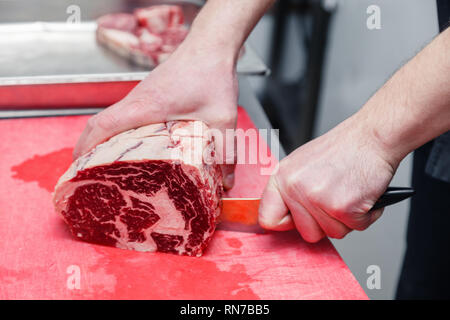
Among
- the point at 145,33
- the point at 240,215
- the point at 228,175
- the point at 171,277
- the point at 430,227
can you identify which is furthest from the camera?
the point at 145,33

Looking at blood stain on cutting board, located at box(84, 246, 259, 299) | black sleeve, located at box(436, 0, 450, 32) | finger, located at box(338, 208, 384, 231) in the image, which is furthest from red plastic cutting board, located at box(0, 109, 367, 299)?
black sleeve, located at box(436, 0, 450, 32)

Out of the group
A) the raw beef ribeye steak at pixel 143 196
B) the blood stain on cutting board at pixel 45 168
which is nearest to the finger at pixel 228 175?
the raw beef ribeye steak at pixel 143 196

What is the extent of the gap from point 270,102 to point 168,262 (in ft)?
11.6

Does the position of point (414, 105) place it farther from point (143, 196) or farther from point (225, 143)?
point (143, 196)

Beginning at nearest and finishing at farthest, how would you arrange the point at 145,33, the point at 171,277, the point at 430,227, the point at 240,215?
1. the point at 171,277
2. the point at 240,215
3. the point at 430,227
4. the point at 145,33

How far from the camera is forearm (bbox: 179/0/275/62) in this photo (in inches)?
65.9

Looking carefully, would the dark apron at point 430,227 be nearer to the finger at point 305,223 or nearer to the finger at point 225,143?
the finger at point 305,223

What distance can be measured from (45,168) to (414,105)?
129 cm

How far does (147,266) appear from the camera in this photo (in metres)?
1.40

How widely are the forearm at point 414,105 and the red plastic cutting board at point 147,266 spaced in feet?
1.31

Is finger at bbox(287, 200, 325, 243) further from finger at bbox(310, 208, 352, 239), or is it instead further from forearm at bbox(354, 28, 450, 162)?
forearm at bbox(354, 28, 450, 162)

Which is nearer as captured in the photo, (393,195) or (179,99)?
(393,195)

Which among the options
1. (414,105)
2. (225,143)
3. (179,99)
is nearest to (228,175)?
(225,143)

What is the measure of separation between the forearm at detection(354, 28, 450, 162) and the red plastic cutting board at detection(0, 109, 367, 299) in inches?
15.7
